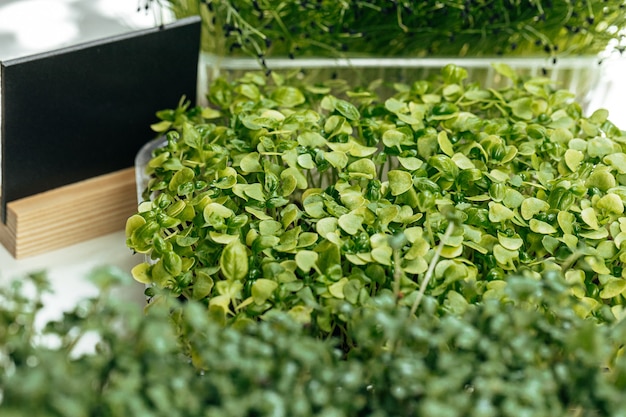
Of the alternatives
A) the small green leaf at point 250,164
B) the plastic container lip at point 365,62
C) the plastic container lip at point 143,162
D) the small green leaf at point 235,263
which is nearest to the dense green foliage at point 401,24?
the plastic container lip at point 365,62

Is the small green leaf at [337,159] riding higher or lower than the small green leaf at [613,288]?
higher

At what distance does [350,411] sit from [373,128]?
1.76ft

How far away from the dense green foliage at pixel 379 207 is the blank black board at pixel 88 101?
0.41 ft

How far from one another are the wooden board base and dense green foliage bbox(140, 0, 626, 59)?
333 millimetres

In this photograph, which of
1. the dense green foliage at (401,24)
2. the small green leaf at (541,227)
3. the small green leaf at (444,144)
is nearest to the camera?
the small green leaf at (541,227)

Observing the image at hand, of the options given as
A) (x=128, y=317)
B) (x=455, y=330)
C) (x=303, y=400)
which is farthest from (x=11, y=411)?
(x=455, y=330)

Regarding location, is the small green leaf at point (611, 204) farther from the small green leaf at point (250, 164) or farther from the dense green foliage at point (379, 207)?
the small green leaf at point (250, 164)

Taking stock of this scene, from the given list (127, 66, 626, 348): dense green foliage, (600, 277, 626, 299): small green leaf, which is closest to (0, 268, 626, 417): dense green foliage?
(127, 66, 626, 348): dense green foliage

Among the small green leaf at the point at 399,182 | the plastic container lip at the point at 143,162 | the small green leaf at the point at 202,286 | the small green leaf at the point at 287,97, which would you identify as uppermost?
the small green leaf at the point at 399,182

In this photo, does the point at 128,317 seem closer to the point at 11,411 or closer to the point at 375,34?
the point at 11,411

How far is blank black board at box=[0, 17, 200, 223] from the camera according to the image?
113cm

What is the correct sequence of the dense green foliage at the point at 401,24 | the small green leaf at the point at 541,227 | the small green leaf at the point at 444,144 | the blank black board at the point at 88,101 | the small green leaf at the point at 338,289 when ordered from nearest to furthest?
the small green leaf at the point at 338,289
the small green leaf at the point at 541,227
the small green leaf at the point at 444,144
the blank black board at the point at 88,101
the dense green foliage at the point at 401,24

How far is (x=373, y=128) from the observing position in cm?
107

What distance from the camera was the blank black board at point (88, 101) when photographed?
1.13 m
